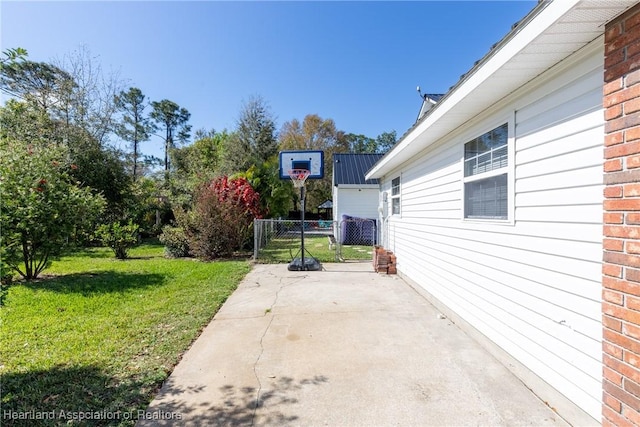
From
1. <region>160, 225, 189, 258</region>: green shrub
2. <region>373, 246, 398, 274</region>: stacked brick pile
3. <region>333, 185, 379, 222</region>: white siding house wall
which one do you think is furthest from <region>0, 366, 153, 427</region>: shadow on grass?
<region>333, 185, 379, 222</region>: white siding house wall

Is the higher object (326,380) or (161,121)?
(161,121)

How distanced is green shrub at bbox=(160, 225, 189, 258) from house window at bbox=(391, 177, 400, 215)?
21.5ft

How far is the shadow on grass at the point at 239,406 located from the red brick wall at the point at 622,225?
6.33 feet

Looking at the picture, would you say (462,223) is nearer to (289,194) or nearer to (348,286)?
(348,286)

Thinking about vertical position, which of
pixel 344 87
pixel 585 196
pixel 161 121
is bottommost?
pixel 585 196

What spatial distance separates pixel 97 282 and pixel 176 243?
3.70 metres

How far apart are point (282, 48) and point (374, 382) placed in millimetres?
8868

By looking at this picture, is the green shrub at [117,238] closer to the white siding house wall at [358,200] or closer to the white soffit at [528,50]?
the white siding house wall at [358,200]

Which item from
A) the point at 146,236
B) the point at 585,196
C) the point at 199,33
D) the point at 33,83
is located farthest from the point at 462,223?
the point at 33,83

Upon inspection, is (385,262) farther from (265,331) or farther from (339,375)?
(339,375)

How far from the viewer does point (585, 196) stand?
2.00 metres

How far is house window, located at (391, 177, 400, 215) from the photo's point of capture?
304 inches

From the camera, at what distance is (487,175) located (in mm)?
3301

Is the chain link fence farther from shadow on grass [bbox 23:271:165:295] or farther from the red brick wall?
the red brick wall
